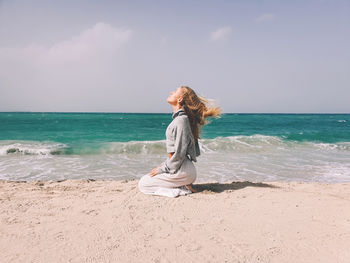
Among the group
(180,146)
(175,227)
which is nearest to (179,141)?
(180,146)

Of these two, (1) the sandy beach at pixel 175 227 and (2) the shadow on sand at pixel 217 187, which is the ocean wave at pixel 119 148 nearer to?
(2) the shadow on sand at pixel 217 187

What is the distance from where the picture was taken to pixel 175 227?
3.18 metres

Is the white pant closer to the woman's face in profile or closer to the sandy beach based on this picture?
the sandy beach

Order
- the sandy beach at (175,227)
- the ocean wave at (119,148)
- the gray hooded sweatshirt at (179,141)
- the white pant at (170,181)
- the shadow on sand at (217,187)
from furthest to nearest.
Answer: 1. the ocean wave at (119,148)
2. the shadow on sand at (217,187)
3. the white pant at (170,181)
4. the gray hooded sweatshirt at (179,141)
5. the sandy beach at (175,227)

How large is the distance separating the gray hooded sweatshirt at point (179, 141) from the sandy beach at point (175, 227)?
57 cm

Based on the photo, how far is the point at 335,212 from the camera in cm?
370

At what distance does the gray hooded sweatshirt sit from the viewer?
4.26 meters

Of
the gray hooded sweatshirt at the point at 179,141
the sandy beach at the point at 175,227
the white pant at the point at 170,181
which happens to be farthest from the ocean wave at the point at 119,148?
the gray hooded sweatshirt at the point at 179,141

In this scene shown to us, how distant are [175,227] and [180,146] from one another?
146 cm

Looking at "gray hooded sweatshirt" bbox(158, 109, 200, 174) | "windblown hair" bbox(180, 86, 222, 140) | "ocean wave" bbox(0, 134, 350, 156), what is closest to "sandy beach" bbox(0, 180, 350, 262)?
"gray hooded sweatshirt" bbox(158, 109, 200, 174)

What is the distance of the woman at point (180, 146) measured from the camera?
4.31 meters

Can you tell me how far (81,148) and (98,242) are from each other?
11.5 metres

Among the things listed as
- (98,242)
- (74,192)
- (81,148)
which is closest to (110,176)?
(74,192)

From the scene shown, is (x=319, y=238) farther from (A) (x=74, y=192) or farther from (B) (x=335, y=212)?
(A) (x=74, y=192)
